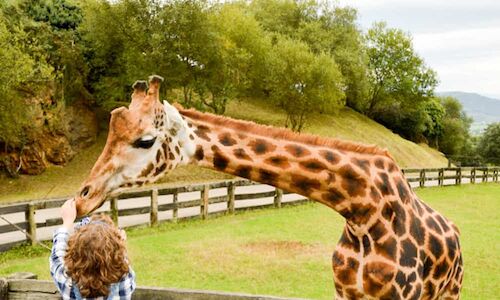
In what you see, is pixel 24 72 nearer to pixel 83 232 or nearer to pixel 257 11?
pixel 83 232

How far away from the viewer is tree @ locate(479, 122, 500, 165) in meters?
57.3

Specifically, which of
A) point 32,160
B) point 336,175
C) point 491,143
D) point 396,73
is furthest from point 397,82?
point 336,175

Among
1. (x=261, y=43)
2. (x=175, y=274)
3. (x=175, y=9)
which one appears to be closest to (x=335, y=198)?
(x=175, y=274)

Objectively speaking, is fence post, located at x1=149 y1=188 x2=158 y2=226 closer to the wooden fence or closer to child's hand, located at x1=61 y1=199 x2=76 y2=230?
the wooden fence

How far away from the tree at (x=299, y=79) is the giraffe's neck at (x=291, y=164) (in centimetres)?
2836

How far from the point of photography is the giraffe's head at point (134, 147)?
10.2ft

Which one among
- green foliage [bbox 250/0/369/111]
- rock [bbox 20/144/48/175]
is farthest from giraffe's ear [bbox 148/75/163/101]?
green foliage [bbox 250/0/369/111]

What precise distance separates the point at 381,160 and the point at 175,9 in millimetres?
23259

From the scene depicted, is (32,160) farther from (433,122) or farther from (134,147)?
(433,122)

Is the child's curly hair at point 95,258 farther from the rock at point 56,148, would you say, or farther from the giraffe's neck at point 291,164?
the rock at point 56,148

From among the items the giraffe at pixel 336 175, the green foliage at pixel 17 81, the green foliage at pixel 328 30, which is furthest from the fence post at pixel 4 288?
the green foliage at pixel 328 30

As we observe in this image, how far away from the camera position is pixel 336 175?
349cm

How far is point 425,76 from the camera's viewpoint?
49.3 m

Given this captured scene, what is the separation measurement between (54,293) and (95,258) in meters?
1.54
